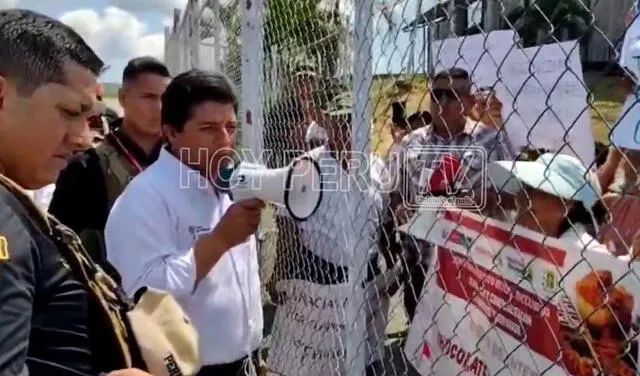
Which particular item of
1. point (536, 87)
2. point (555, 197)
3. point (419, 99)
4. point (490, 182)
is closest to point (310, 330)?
point (419, 99)

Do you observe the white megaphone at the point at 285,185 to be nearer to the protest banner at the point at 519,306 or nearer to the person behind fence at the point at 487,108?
the protest banner at the point at 519,306

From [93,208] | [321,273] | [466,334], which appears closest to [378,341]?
[321,273]

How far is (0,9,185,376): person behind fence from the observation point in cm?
117

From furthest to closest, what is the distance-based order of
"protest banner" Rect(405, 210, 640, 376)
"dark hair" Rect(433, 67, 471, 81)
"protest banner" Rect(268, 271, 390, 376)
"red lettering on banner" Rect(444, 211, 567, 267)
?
"protest banner" Rect(268, 271, 390, 376) → "dark hair" Rect(433, 67, 471, 81) → "red lettering on banner" Rect(444, 211, 567, 267) → "protest banner" Rect(405, 210, 640, 376)

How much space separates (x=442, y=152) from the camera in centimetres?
197

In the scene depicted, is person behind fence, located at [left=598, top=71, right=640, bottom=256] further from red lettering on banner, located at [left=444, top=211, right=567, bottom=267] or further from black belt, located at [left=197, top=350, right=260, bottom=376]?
black belt, located at [left=197, top=350, right=260, bottom=376]

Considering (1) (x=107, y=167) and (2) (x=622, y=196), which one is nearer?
(2) (x=622, y=196)

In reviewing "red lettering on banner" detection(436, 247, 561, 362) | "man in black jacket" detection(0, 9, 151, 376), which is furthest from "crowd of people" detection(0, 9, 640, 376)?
"red lettering on banner" detection(436, 247, 561, 362)

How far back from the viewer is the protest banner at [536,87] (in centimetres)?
134

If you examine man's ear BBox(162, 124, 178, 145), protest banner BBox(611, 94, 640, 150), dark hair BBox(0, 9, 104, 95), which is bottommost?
man's ear BBox(162, 124, 178, 145)

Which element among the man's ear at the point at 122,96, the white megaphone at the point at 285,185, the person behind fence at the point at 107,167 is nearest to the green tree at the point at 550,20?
the white megaphone at the point at 285,185

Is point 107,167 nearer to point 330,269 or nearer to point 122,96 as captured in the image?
point 122,96

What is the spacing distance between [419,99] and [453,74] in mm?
286

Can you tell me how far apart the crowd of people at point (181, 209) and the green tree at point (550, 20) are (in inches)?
6.1
